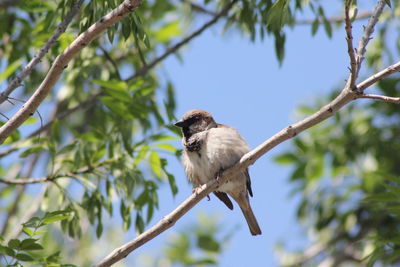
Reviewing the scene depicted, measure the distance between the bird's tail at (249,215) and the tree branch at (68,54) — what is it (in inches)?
99.2

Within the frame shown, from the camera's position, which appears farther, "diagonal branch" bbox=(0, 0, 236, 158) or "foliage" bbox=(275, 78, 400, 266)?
"foliage" bbox=(275, 78, 400, 266)

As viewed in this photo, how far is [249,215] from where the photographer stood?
5203 mm

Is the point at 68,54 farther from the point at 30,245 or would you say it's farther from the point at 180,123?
the point at 180,123

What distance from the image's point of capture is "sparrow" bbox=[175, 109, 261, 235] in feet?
14.9

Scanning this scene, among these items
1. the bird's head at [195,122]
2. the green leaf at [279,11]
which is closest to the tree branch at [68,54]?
the green leaf at [279,11]

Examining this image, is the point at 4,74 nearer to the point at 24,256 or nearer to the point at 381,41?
the point at 24,256

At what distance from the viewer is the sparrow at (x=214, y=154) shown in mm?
4547

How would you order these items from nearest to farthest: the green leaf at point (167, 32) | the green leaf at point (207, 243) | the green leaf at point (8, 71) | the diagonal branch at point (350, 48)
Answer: the diagonal branch at point (350, 48), the green leaf at point (8, 71), the green leaf at point (207, 243), the green leaf at point (167, 32)

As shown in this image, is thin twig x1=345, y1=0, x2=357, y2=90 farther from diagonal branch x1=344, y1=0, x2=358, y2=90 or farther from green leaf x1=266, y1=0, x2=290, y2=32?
green leaf x1=266, y1=0, x2=290, y2=32

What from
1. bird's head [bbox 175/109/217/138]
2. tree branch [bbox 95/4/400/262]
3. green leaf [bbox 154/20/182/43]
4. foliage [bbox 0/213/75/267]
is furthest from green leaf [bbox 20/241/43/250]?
green leaf [bbox 154/20/182/43]

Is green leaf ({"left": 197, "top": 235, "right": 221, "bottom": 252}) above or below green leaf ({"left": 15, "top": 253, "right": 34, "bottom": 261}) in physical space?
above

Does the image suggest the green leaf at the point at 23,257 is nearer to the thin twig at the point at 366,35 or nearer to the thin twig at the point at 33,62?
the thin twig at the point at 33,62

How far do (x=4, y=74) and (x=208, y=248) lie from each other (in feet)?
9.51

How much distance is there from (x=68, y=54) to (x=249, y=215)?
2750 millimetres
